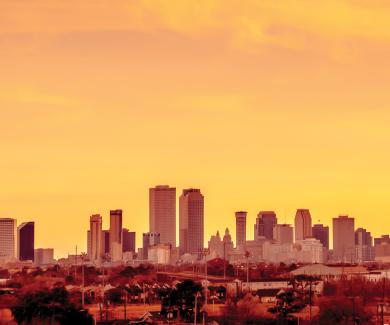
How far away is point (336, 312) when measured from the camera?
63594 mm

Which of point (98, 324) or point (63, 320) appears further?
point (98, 324)

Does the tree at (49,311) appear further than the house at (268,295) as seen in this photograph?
No

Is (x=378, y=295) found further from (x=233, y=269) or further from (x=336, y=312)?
(x=233, y=269)

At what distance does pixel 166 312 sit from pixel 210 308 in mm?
Result: 13651

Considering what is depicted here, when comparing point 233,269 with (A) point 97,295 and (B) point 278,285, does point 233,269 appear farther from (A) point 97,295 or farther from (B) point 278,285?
(A) point 97,295

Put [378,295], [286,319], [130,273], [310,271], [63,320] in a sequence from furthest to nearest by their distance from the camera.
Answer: [130,273], [310,271], [378,295], [286,319], [63,320]

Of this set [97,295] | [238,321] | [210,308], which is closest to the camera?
[238,321]

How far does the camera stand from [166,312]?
6844 cm

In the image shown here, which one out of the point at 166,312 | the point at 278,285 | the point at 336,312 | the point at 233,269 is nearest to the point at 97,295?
the point at 278,285

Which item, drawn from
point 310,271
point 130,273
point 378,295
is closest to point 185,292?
point 378,295

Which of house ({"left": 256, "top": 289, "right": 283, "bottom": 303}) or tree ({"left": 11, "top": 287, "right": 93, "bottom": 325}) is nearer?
tree ({"left": 11, "top": 287, "right": 93, "bottom": 325})

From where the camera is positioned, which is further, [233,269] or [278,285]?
[233,269]

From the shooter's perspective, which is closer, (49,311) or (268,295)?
(49,311)

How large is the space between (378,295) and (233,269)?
232 feet
